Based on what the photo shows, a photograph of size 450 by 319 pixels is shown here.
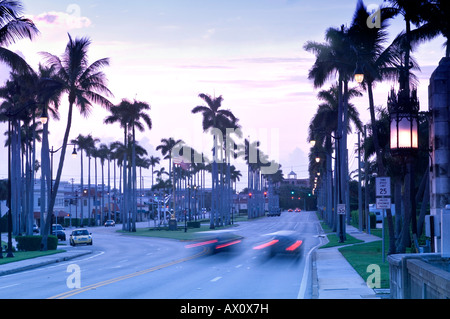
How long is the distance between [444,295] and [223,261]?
25.2 m

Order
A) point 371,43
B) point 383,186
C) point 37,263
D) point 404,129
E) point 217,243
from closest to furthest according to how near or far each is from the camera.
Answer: point 404,129, point 383,186, point 371,43, point 37,263, point 217,243

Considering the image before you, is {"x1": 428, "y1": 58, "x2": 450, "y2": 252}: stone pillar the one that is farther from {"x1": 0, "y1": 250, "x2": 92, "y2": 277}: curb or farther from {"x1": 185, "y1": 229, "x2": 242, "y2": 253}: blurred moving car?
{"x1": 185, "y1": 229, "x2": 242, "y2": 253}: blurred moving car

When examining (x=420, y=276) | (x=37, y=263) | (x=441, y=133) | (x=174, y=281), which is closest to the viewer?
(x=420, y=276)

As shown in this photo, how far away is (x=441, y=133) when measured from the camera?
19.0 m

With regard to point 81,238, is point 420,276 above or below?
above

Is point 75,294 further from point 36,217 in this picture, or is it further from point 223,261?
point 36,217

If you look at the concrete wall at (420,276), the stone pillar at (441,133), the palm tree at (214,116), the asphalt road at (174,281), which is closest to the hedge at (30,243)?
the asphalt road at (174,281)

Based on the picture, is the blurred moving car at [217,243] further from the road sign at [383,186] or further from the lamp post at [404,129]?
the lamp post at [404,129]

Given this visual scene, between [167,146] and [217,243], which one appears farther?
[167,146]

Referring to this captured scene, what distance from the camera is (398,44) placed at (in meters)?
33.4

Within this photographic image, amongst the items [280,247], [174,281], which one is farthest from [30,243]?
[174,281]

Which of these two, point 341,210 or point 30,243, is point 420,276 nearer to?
point 341,210

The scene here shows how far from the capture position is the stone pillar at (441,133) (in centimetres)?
1895

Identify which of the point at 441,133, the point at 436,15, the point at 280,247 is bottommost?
the point at 280,247
